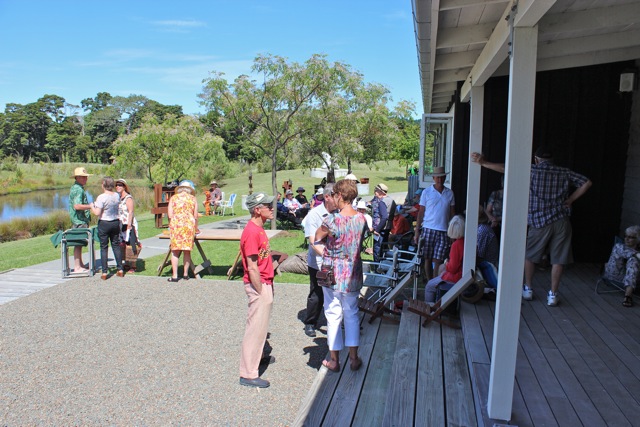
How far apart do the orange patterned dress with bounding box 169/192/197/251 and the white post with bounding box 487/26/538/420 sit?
19.7ft

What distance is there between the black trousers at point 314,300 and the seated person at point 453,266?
44.9 inches

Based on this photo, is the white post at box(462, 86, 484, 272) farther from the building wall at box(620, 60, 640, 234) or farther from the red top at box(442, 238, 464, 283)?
the building wall at box(620, 60, 640, 234)

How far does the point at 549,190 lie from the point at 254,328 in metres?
3.03

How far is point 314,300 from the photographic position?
5348 mm

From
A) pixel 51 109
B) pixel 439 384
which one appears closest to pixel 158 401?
pixel 439 384

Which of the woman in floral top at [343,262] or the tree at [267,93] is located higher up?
the tree at [267,93]

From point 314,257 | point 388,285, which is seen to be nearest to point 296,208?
point 388,285

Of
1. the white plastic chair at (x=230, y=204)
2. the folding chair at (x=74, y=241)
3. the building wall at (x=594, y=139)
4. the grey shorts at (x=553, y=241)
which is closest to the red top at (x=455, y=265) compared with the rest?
the grey shorts at (x=553, y=241)

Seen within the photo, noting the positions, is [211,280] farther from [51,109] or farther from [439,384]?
[51,109]

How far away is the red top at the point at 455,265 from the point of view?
5.18m

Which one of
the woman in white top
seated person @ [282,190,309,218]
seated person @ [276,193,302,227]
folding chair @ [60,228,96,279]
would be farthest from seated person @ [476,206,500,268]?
seated person @ [276,193,302,227]

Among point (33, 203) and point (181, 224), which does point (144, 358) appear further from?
point (33, 203)

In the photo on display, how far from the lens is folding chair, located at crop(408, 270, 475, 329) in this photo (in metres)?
4.45

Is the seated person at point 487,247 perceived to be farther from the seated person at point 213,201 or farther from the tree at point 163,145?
the tree at point 163,145
